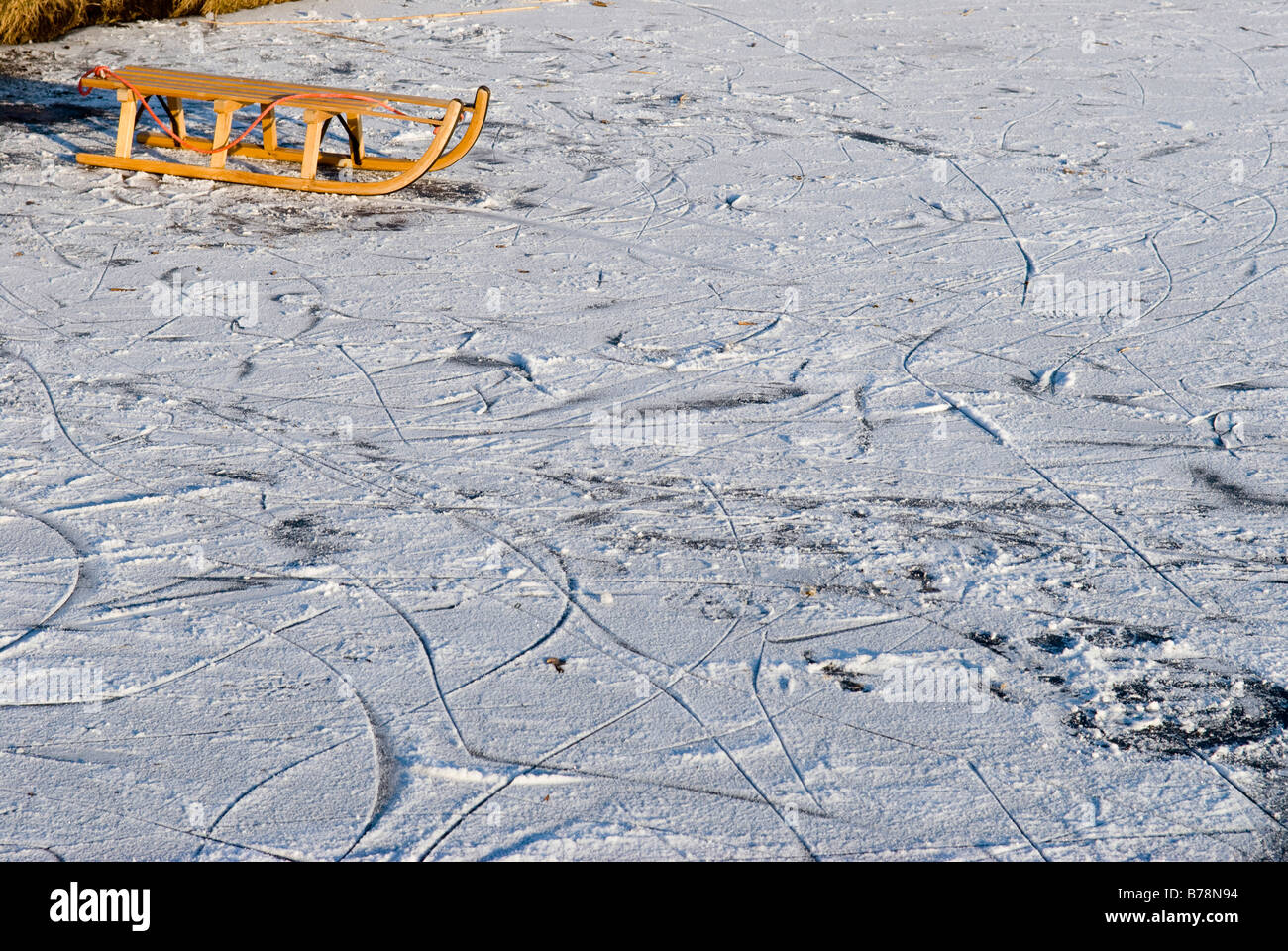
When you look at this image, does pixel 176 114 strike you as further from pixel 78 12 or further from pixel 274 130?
pixel 78 12

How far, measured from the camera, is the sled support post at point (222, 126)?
703 cm

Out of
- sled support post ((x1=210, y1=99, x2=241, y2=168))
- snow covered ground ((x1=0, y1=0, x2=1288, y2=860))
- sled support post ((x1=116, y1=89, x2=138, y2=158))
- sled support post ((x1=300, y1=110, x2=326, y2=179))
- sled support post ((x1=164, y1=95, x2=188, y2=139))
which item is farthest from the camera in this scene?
sled support post ((x1=164, y1=95, x2=188, y2=139))

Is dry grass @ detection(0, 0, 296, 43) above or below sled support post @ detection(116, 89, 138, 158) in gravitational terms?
above

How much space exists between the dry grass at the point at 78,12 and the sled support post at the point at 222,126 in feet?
14.3

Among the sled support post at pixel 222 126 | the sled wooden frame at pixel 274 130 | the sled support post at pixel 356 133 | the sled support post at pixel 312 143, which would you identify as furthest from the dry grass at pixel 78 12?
the sled support post at pixel 312 143

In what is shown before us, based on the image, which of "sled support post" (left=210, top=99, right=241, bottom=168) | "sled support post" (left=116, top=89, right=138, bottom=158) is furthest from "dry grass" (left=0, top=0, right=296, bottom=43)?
"sled support post" (left=210, top=99, right=241, bottom=168)

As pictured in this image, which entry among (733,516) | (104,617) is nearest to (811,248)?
(733,516)

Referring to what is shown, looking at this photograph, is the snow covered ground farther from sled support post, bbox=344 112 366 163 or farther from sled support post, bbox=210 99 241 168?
sled support post, bbox=344 112 366 163

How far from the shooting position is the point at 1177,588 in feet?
12.0

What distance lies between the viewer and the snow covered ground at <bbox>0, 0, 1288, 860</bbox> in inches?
112

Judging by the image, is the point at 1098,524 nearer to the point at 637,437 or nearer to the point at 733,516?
the point at 733,516

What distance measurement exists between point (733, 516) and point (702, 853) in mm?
1559
